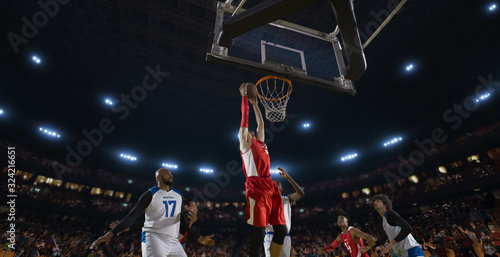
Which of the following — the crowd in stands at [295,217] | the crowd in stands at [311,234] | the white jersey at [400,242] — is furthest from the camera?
the crowd in stands at [295,217]

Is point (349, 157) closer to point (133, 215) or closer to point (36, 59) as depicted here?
point (133, 215)

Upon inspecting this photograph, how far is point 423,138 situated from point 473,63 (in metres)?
6.31

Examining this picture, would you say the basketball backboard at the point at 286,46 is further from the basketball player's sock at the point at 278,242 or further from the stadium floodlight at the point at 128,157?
the stadium floodlight at the point at 128,157

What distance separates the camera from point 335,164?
Result: 24.5m

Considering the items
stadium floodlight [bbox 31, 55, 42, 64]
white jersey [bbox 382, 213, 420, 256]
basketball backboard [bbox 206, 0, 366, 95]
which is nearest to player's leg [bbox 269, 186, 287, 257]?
white jersey [bbox 382, 213, 420, 256]

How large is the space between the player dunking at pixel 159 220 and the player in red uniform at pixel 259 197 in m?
0.89

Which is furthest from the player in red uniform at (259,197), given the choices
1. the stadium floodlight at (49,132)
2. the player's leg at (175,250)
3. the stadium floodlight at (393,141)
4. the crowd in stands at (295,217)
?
the stadium floodlight at (49,132)

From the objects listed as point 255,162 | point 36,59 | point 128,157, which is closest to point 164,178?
point 255,162

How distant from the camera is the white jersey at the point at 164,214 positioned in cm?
279

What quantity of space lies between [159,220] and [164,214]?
9cm

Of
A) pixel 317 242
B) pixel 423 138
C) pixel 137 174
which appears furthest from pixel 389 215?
pixel 137 174

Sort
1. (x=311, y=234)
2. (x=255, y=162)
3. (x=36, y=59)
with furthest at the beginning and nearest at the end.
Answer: (x=311, y=234) < (x=36, y=59) < (x=255, y=162)

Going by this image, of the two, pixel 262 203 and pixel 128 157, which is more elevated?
pixel 128 157

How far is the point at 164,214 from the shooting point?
9.52ft
